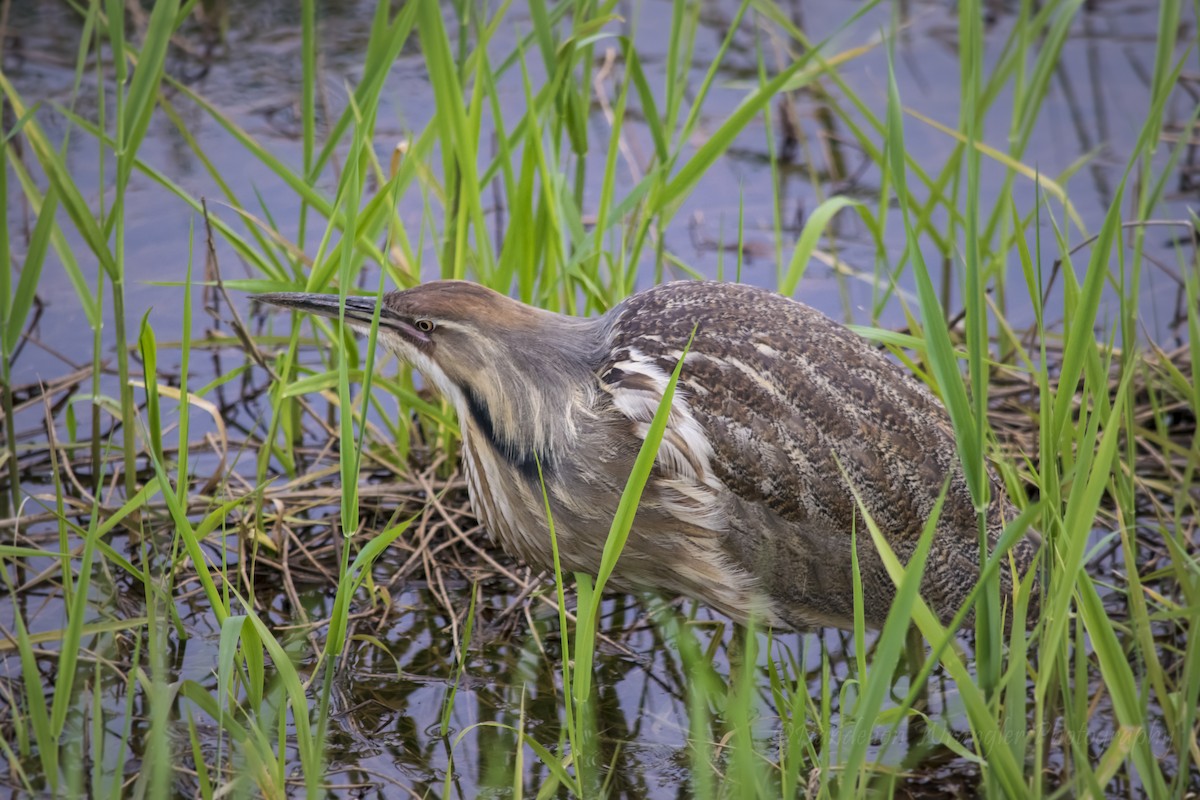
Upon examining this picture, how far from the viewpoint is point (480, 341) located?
2.96 m

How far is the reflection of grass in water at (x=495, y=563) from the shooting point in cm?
225

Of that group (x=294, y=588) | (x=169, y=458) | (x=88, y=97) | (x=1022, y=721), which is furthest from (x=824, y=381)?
(x=88, y=97)

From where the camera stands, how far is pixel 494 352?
2959 mm

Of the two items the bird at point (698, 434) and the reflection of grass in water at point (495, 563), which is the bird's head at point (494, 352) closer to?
the bird at point (698, 434)

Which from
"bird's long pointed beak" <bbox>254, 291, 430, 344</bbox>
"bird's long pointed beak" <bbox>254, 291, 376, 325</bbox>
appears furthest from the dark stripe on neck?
"bird's long pointed beak" <bbox>254, 291, 376, 325</bbox>

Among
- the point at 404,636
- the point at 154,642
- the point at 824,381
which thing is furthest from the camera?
the point at 404,636

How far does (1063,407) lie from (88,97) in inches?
165

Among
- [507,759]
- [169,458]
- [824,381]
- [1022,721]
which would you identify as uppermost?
[824,381]

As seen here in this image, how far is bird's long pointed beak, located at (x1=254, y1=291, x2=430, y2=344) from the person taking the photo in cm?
290

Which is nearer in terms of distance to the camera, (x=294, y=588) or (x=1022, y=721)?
(x=1022, y=721)

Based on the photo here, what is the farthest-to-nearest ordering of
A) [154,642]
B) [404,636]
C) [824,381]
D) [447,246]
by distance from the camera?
1. [447,246]
2. [404,636]
3. [824,381]
4. [154,642]

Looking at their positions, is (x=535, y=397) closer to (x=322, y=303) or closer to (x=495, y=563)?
(x=322, y=303)

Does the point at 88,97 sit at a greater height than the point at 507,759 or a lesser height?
greater

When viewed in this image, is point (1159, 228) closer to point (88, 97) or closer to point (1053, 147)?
point (1053, 147)
